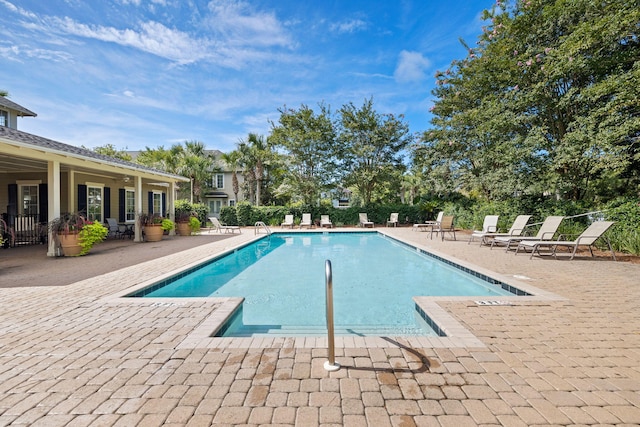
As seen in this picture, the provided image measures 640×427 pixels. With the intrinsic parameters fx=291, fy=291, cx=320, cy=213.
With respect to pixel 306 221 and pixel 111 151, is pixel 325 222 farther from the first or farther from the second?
pixel 111 151

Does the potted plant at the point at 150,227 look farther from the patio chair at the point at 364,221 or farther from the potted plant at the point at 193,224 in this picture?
the patio chair at the point at 364,221

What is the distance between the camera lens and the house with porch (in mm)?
8121

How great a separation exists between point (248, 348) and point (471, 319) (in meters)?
2.51

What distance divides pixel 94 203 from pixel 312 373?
47.8 feet

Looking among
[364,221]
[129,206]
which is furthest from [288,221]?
[129,206]

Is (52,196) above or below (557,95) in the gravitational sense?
below

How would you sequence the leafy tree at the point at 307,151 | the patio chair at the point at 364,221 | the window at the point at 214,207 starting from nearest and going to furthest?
the patio chair at the point at 364,221 < the leafy tree at the point at 307,151 < the window at the point at 214,207

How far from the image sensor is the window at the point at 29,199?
38.4ft

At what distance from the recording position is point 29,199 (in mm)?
11805

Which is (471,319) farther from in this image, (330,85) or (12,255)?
(330,85)

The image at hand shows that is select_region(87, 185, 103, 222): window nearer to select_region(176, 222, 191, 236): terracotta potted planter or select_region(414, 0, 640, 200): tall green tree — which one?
select_region(176, 222, 191, 236): terracotta potted planter

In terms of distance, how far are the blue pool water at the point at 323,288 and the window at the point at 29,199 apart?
9.03 meters

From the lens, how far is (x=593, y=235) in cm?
730

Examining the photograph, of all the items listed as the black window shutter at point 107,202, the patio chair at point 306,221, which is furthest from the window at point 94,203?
the patio chair at point 306,221
